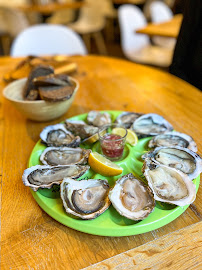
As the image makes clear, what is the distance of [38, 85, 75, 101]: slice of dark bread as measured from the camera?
0.79 metres

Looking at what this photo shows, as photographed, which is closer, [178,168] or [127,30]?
[178,168]

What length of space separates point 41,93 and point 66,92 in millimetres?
82

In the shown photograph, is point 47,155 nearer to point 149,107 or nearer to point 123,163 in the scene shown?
point 123,163

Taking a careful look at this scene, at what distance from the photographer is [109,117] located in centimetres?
85

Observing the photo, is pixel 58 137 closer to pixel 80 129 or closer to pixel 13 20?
pixel 80 129

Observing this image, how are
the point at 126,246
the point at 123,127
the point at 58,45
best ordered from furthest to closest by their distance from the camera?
the point at 58,45, the point at 123,127, the point at 126,246

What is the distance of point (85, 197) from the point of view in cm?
53

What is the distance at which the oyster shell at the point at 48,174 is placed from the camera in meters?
0.57

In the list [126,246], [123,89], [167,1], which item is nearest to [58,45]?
[123,89]

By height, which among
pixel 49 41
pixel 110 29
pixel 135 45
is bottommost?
pixel 110 29

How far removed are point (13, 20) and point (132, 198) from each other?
3728mm

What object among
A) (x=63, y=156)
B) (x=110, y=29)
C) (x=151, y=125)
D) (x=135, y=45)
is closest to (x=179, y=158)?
(x=151, y=125)

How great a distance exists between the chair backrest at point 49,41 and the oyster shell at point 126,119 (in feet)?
3.54

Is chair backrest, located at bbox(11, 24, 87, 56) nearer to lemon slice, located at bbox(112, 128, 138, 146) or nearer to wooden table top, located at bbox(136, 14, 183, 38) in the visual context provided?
wooden table top, located at bbox(136, 14, 183, 38)
